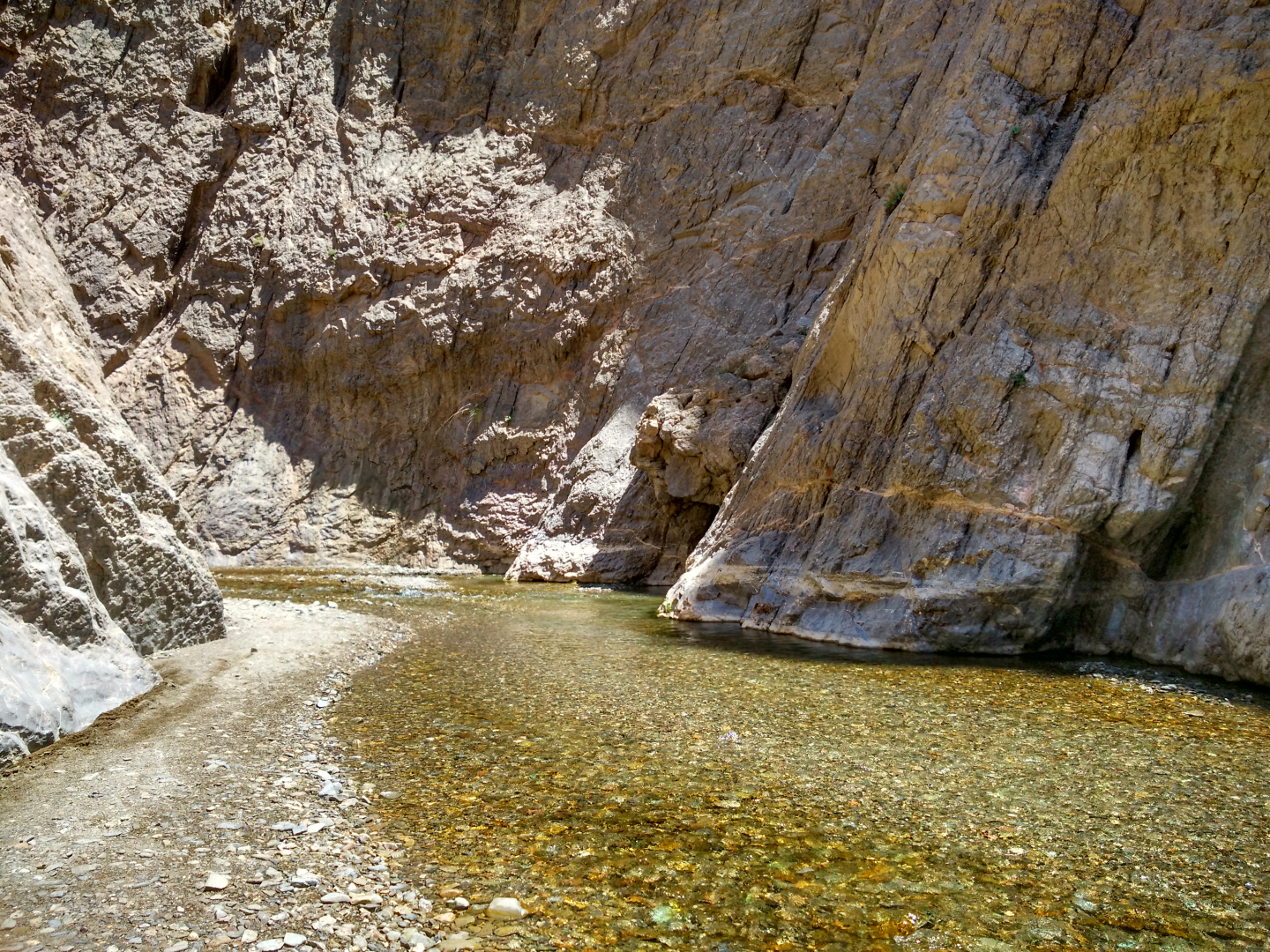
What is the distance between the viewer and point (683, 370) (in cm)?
2150

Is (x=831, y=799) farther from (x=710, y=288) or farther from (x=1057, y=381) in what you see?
(x=710, y=288)

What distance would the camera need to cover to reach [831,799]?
4980 mm

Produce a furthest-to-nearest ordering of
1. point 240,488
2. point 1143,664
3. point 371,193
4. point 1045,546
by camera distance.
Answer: point 371,193 < point 240,488 < point 1045,546 < point 1143,664

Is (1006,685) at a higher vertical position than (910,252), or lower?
lower

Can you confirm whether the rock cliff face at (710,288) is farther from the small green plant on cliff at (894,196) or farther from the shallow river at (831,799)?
the shallow river at (831,799)

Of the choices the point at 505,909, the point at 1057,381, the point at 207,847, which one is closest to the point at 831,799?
the point at 505,909

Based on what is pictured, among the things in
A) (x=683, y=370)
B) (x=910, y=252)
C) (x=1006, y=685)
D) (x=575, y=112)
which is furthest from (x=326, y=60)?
(x=1006, y=685)

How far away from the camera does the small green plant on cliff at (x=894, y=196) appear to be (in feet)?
46.1

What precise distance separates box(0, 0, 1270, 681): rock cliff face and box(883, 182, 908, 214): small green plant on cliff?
0.05 metres

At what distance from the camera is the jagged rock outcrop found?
5.69 meters

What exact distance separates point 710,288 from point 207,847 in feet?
63.9

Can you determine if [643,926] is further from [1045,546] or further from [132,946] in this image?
[1045,546]

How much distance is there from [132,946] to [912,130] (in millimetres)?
19167

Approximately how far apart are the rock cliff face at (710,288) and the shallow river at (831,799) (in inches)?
110
